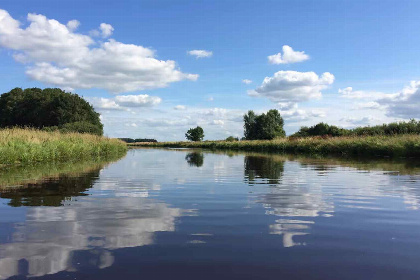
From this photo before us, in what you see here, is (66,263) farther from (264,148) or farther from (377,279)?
(264,148)

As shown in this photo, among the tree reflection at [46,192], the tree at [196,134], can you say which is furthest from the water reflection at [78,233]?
the tree at [196,134]

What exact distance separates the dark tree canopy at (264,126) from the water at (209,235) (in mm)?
73210

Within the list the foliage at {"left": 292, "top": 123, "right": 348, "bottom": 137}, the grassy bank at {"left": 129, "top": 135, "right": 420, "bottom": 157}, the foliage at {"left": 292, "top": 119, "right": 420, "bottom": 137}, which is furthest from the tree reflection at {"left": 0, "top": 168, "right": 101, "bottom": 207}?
the foliage at {"left": 292, "top": 123, "right": 348, "bottom": 137}

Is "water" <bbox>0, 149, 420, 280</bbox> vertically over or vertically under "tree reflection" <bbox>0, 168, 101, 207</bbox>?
under

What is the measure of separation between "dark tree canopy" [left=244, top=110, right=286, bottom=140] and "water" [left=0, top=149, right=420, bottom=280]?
73.2 m

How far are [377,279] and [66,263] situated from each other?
9.86 feet

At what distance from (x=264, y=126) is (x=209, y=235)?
80.5 m

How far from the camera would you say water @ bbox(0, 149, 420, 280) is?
3359 mm

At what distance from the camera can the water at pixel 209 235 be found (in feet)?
11.0

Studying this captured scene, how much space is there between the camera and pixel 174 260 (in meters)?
3.58

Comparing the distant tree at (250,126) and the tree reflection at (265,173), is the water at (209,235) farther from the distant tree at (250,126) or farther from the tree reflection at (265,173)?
the distant tree at (250,126)

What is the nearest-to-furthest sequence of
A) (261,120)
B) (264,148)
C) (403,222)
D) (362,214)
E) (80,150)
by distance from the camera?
(403,222) → (362,214) → (80,150) → (264,148) → (261,120)

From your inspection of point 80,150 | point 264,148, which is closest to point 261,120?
point 264,148

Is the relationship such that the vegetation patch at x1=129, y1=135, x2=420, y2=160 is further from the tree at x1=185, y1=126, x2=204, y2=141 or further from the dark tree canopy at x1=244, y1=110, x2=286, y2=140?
the tree at x1=185, y1=126, x2=204, y2=141
